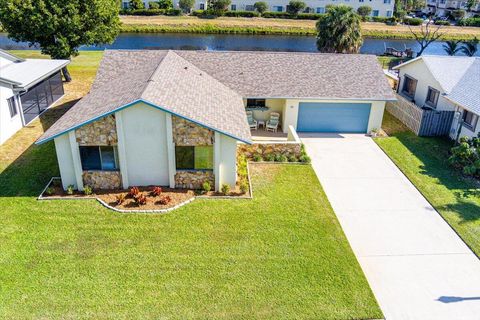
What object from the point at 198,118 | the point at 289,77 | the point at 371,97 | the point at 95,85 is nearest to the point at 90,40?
the point at 95,85

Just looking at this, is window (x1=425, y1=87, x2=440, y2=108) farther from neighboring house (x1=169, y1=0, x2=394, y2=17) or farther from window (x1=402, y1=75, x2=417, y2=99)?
neighboring house (x1=169, y1=0, x2=394, y2=17)

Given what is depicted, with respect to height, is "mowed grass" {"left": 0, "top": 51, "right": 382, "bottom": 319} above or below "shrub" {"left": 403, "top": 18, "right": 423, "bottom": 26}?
below

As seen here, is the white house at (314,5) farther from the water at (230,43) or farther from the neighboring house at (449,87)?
the neighboring house at (449,87)

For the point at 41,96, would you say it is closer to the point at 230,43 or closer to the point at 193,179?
the point at 193,179

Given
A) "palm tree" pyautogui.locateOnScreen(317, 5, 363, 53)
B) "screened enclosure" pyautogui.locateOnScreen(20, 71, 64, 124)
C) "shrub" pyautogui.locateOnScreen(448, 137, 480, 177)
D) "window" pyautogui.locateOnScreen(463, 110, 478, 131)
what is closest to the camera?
"shrub" pyautogui.locateOnScreen(448, 137, 480, 177)

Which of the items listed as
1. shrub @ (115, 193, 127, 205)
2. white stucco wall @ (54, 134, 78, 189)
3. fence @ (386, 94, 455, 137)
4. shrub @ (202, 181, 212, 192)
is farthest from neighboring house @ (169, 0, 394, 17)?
shrub @ (115, 193, 127, 205)

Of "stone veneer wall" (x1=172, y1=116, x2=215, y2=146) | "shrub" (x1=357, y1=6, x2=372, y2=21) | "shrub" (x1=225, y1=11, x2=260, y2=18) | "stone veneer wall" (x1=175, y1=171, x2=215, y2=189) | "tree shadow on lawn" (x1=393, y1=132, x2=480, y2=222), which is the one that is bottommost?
"tree shadow on lawn" (x1=393, y1=132, x2=480, y2=222)
